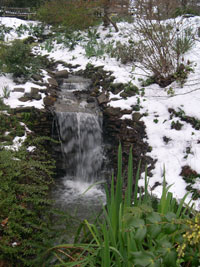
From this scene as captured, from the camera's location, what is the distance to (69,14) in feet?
39.6

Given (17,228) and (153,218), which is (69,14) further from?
(153,218)

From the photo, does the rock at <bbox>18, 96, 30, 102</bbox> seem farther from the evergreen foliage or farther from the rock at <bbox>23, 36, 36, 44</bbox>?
the rock at <bbox>23, 36, 36, 44</bbox>

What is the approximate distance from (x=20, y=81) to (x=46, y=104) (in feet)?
3.93

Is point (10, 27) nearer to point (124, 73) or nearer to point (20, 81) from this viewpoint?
point (20, 81)

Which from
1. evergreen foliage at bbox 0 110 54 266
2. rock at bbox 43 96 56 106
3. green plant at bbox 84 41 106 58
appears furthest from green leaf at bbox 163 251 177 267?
green plant at bbox 84 41 106 58

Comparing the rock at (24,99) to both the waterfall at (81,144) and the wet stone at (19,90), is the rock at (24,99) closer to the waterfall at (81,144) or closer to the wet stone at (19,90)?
the wet stone at (19,90)

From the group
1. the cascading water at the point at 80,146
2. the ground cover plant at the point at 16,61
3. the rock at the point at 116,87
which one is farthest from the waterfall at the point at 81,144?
the ground cover plant at the point at 16,61

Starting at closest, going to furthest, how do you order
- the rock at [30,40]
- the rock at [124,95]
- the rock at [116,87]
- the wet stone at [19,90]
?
the wet stone at [19,90] → the rock at [124,95] → the rock at [116,87] → the rock at [30,40]

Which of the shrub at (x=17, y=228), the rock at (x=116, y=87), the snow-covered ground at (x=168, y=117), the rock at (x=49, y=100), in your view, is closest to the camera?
the shrub at (x=17, y=228)

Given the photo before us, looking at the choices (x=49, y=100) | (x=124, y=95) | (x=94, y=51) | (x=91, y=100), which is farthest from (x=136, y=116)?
(x=94, y=51)

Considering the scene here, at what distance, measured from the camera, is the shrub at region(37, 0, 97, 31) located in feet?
38.4

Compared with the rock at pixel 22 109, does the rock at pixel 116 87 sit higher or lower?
higher

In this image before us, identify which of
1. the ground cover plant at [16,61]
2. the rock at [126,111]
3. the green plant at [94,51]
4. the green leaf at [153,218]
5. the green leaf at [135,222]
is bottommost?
the rock at [126,111]

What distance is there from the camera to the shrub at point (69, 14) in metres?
11.7
